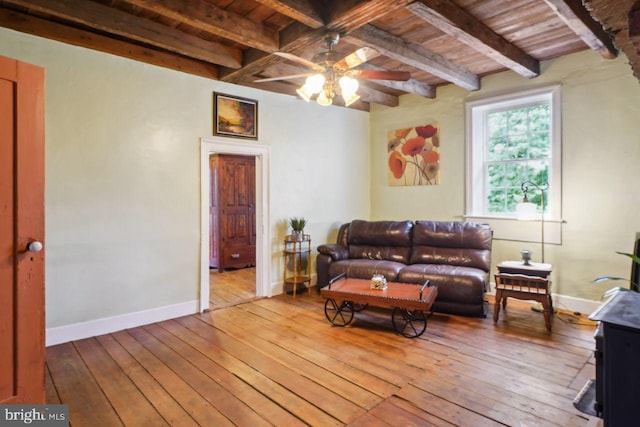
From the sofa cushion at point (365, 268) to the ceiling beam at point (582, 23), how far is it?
274 centimetres

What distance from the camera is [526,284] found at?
343cm

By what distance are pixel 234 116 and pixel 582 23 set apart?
342 cm

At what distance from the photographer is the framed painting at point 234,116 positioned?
13.3 feet

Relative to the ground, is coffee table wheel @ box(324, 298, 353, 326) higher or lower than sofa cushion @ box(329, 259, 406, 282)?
lower

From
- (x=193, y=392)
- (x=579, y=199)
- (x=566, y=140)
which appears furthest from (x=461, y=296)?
(x=193, y=392)

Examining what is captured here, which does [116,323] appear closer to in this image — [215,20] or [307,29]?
[215,20]

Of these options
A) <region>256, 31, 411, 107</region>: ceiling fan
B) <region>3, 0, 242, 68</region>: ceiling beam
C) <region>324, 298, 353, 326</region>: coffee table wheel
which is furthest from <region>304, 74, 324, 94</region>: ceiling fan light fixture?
<region>324, 298, 353, 326</region>: coffee table wheel

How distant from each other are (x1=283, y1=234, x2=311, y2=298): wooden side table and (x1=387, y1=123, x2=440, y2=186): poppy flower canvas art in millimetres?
1753

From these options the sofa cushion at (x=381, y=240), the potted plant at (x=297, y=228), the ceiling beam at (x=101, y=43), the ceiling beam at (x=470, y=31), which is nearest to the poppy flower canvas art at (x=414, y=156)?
the sofa cushion at (x=381, y=240)

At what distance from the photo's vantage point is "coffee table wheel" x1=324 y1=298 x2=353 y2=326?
141 inches

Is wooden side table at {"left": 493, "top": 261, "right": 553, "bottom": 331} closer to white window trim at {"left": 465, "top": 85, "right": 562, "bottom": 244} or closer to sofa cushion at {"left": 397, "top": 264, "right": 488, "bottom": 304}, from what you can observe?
sofa cushion at {"left": 397, "top": 264, "right": 488, "bottom": 304}

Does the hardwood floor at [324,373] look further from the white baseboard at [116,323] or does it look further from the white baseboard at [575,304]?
the white baseboard at [575,304]

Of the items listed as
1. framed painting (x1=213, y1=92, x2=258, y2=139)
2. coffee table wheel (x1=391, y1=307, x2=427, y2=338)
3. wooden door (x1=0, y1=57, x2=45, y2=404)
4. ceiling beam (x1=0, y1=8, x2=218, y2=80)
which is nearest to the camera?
wooden door (x1=0, y1=57, x2=45, y2=404)

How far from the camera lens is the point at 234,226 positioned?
20.3 feet
